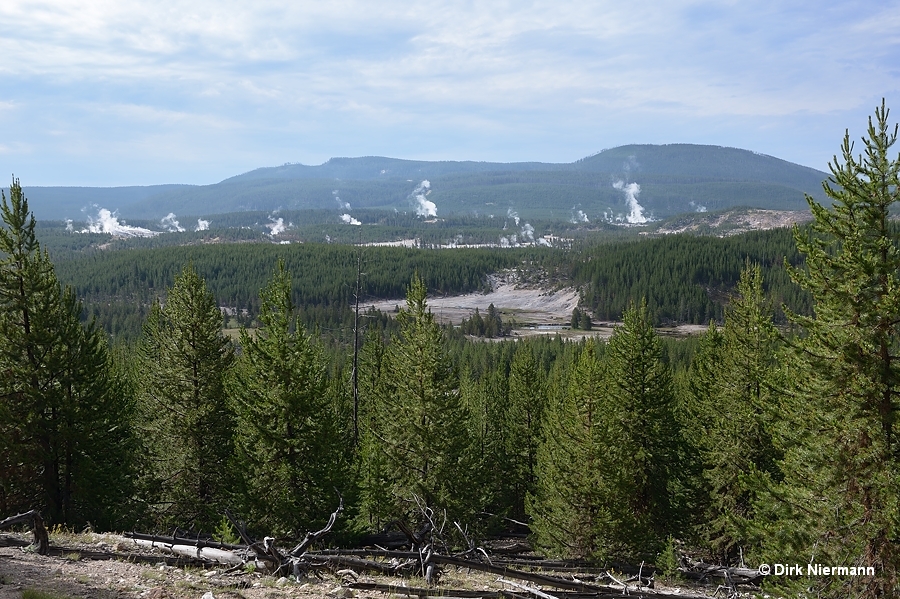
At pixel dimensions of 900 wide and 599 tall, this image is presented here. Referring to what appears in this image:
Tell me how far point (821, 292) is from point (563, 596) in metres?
8.56

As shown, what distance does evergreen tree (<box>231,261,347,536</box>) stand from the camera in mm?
21828

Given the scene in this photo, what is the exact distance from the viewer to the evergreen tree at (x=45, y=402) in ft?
68.9

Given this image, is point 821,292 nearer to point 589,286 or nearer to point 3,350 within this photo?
point 3,350

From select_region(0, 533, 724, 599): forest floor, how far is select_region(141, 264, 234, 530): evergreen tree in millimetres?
10354

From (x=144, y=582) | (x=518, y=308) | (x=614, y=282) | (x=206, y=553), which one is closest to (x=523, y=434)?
(x=206, y=553)

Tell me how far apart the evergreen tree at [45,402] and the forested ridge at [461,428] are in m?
0.06

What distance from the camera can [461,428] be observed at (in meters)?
27.4

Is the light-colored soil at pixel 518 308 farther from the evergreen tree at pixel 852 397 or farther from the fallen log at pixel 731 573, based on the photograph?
the evergreen tree at pixel 852 397

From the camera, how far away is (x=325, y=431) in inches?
906

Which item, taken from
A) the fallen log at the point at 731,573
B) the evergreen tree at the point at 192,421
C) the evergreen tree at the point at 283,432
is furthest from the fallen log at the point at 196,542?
the fallen log at the point at 731,573

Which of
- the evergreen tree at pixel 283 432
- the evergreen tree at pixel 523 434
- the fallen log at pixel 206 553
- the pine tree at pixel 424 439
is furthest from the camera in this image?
the evergreen tree at pixel 523 434

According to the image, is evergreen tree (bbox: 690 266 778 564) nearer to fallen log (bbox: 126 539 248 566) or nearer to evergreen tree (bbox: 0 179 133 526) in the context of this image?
fallen log (bbox: 126 539 248 566)

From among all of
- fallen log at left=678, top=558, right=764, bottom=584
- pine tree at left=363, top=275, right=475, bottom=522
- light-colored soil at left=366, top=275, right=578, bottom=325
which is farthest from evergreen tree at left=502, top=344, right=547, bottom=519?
light-colored soil at left=366, top=275, right=578, bottom=325

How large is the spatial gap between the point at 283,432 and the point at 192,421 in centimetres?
422
